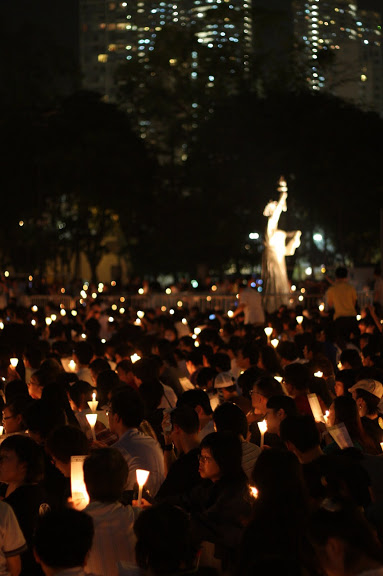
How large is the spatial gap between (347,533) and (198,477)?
2.54 meters

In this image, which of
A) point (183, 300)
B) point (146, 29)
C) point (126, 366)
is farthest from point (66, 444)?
point (146, 29)

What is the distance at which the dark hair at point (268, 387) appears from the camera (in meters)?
8.62

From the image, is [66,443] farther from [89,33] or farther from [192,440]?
[89,33]

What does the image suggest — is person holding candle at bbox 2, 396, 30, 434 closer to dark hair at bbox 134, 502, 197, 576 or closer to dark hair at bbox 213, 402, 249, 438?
dark hair at bbox 213, 402, 249, 438

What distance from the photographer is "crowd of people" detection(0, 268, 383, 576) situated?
14.9 feet

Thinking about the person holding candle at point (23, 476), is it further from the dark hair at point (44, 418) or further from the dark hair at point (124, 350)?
the dark hair at point (124, 350)

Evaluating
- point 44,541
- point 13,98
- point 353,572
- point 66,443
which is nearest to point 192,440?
point 66,443

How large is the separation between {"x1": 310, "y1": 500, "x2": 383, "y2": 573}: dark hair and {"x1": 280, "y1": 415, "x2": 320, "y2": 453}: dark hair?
220cm

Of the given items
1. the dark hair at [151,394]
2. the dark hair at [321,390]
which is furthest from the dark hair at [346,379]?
the dark hair at [151,394]

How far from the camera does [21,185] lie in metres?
49.4

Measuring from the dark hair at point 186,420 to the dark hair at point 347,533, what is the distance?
2895 millimetres

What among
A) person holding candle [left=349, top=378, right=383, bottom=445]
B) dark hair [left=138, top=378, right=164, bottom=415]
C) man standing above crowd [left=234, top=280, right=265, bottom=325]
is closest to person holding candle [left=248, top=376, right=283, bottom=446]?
person holding candle [left=349, top=378, right=383, bottom=445]

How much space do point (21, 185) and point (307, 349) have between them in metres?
37.7

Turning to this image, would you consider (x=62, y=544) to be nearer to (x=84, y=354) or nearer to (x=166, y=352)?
(x=84, y=354)
